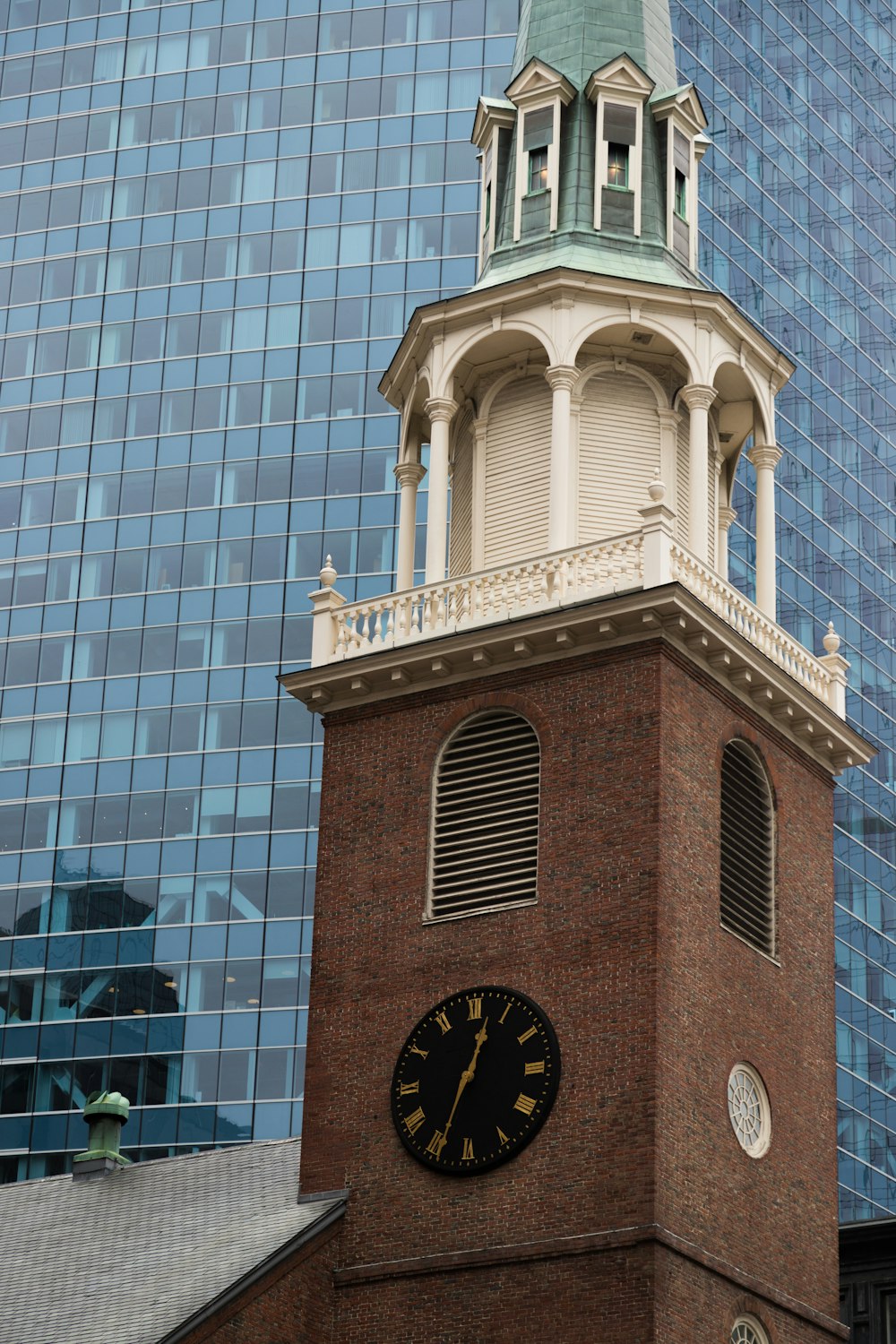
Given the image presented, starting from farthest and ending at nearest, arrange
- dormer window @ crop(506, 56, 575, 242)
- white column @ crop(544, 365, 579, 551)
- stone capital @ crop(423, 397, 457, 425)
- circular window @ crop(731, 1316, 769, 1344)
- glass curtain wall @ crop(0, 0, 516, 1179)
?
glass curtain wall @ crop(0, 0, 516, 1179) < dormer window @ crop(506, 56, 575, 242) < stone capital @ crop(423, 397, 457, 425) < white column @ crop(544, 365, 579, 551) < circular window @ crop(731, 1316, 769, 1344)

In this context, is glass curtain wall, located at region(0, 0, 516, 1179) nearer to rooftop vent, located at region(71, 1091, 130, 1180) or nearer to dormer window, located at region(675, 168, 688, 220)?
rooftop vent, located at region(71, 1091, 130, 1180)

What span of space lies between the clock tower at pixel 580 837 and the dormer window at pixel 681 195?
0.57 ft

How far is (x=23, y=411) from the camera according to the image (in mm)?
99000

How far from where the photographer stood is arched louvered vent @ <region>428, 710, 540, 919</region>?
37031 mm

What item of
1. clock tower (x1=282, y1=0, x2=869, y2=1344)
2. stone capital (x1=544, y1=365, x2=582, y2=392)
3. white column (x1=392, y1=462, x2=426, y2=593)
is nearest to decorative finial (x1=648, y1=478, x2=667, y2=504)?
clock tower (x1=282, y1=0, x2=869, y2=1344)

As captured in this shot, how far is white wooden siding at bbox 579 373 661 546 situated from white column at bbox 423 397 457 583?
208 centimetres

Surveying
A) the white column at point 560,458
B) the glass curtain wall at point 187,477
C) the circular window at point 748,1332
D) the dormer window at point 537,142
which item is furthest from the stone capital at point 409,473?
the glass curtain wall at point 187,477

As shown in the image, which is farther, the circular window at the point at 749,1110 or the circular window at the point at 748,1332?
the circular window at the point at 749,1110

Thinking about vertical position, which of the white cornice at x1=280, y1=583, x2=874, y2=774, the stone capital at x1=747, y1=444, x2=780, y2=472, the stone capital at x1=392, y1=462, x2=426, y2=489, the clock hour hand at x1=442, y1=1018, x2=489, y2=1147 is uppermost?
the stone capital at x1=747, y1=444, x2=780, y2=472

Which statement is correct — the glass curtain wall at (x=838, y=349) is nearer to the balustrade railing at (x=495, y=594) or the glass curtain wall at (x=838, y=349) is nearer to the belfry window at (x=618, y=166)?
the belfry window at (x=618, y=166)

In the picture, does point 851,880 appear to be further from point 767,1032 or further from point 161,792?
point 767,1032

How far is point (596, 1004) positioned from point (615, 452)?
9.44m

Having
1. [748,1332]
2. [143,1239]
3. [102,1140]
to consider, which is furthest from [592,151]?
[748,1332]

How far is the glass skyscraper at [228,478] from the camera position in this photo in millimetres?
87312
